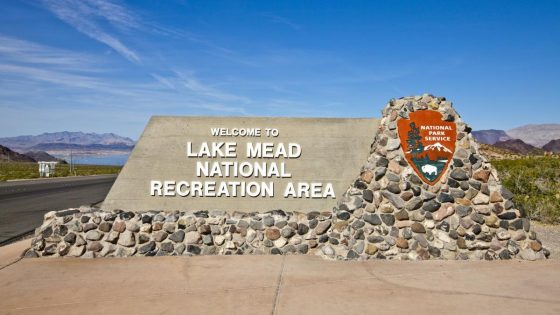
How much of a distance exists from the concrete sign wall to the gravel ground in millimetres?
3852

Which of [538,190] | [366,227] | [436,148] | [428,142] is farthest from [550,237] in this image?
[538,190]

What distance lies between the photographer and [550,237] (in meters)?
10.2

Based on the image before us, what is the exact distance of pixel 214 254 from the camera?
7750 millimetres

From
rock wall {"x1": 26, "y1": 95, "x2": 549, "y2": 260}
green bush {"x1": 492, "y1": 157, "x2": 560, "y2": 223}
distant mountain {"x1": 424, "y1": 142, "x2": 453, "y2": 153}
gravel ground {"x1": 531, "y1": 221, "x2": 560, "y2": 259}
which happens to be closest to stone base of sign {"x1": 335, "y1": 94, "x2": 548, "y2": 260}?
rock wall {"x1": 26, "y1": 95, "x2": 549, "y2": 260}

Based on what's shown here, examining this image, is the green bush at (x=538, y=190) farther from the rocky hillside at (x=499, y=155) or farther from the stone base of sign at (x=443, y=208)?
the rocky hillside at (x=499, y=155)

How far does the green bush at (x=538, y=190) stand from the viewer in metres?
12.8

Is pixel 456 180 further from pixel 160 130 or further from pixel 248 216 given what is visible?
pixel 160 130

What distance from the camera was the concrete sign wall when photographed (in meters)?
8.42

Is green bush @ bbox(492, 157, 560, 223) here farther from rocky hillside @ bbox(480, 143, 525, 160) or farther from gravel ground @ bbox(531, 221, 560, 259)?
rocky hillside @ bbox(480, 143, 525, 160)

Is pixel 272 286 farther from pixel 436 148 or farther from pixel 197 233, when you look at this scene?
pixel 436 148

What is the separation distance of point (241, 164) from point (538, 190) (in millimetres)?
12529

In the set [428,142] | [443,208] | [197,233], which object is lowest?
[197,233]

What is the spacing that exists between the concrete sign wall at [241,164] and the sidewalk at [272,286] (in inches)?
48.3

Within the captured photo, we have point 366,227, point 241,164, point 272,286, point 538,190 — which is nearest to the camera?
point 272,286
